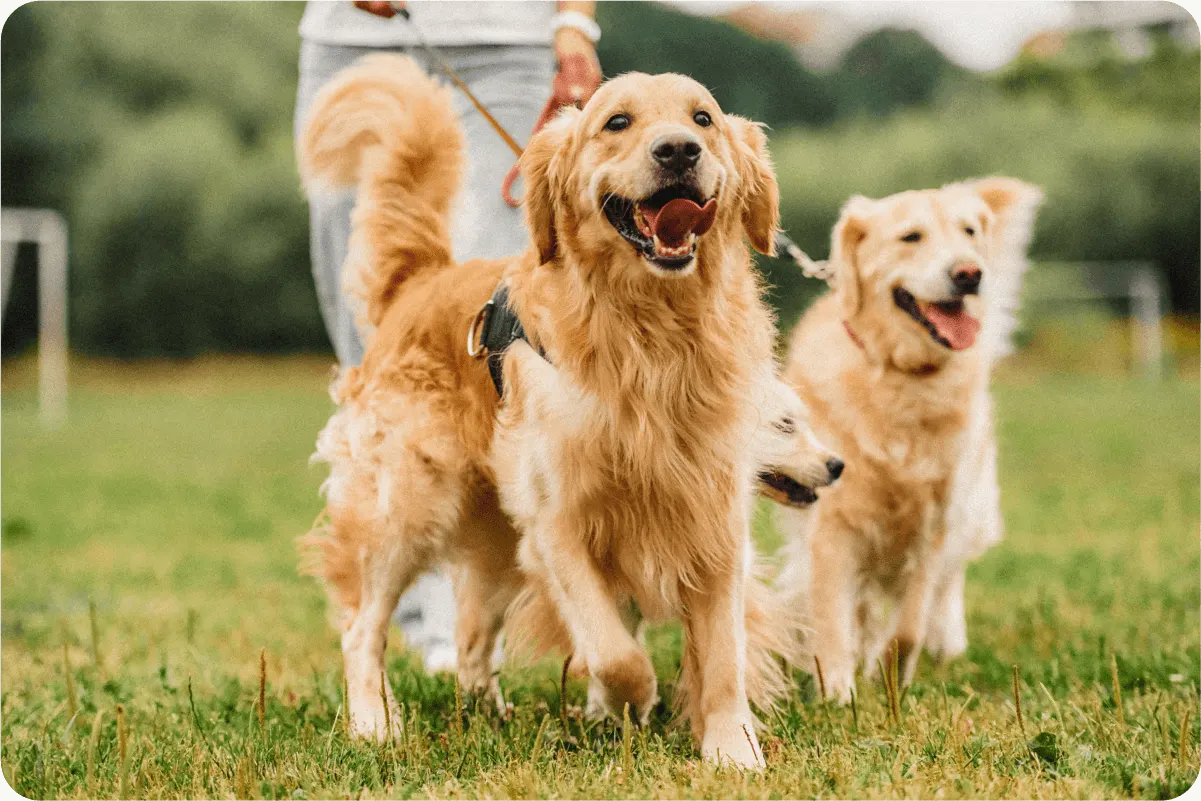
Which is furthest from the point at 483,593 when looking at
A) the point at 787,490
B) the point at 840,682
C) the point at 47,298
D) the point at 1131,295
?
the point at 1131,295

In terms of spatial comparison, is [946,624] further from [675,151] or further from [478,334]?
[675,151]

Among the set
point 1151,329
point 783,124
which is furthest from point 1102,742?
point 1151,329

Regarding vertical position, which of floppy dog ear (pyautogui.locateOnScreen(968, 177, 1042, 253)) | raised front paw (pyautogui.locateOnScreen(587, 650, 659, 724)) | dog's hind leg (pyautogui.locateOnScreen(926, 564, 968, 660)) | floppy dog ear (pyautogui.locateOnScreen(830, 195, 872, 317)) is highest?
floppy dog ear (pyautogui.locateOnScreen(968, 177, 1042, 253))

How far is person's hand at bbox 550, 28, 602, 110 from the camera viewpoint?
130 inches

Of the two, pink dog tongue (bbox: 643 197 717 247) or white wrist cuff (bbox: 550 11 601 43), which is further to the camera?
white wrist cuff (bbox: 550 11 601 43)

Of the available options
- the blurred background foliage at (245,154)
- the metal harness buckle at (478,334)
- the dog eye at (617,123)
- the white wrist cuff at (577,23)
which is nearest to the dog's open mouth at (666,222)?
the dog eye at (617,123)

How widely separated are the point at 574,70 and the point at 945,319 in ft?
4.78

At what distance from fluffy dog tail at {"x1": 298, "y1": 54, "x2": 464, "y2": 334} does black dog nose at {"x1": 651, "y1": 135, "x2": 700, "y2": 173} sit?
1.16 m

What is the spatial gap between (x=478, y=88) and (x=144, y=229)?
18.7 metres

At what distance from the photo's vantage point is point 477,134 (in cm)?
386

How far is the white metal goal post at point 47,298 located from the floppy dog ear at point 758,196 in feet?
52.7

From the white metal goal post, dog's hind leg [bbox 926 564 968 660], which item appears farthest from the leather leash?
the white metal goal post

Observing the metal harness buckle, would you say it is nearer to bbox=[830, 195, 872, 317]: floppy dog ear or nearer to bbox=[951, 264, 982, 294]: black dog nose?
bbox=[830, 195, 872, 317]: floppy dog ear

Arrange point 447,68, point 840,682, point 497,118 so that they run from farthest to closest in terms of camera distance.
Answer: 1. point 497,118
2. point 840,682
3. point 447,68
